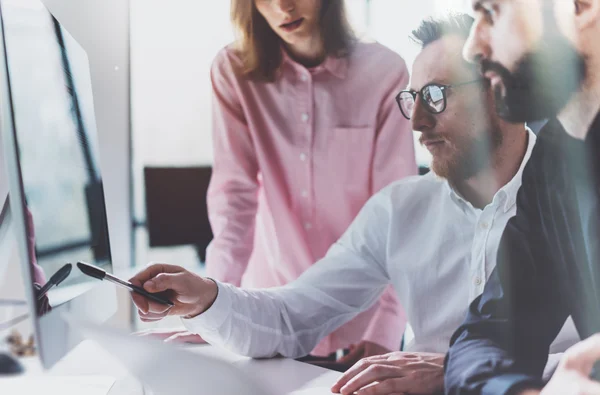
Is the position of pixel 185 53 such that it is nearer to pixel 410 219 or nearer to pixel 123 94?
pixel 123 94

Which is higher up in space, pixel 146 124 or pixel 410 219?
pixel 146 124

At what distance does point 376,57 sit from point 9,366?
107 centimetres

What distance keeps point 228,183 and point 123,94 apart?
1.20ft

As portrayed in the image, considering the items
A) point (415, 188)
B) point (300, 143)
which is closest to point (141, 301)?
point (300, 143)

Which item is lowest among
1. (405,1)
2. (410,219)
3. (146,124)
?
(410,219)

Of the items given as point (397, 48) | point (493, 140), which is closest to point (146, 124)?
point (397, 48)

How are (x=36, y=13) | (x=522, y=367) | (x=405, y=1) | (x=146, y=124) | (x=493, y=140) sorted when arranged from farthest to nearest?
1. (x=146, y=124)
2. (x=405, y=1)
3. (x=493, y=140)
4. (x=522, y=367)
5. (x=36, y=13)

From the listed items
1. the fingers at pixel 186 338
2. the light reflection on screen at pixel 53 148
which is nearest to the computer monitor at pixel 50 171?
the light reflection on screen at pixel 53 148

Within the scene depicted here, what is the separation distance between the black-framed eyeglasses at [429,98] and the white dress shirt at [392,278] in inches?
5.9

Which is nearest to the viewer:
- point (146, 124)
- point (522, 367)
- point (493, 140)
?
point (522, 367)

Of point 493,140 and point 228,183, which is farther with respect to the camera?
point 228,183

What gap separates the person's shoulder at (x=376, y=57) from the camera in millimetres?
1326

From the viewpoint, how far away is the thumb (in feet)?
3.71

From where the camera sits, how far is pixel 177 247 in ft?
5.00
